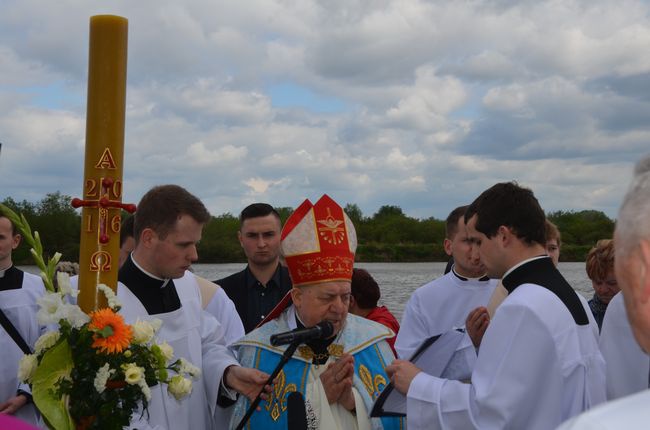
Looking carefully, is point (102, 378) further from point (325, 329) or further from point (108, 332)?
point (325, 329)

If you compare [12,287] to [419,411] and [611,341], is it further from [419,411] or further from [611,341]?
[611,341]

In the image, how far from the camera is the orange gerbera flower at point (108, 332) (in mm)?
3486

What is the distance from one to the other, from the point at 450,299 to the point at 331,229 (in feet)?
6.86

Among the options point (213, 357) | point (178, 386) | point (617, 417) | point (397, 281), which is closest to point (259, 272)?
point (213, 357)

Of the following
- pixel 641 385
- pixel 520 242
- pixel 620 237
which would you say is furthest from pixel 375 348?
pixel 620 237

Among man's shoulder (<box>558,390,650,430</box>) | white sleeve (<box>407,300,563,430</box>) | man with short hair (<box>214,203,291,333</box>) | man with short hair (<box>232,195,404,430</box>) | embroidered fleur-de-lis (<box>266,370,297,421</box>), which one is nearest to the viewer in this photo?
man's shoulder (<box>558,390,650,430</box>)

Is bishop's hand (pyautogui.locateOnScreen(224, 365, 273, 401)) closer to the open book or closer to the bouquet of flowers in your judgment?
the bouquet of flowers

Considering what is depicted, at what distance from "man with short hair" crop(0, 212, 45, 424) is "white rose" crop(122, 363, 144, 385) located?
6.66 feet

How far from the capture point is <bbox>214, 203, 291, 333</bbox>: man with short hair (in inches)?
287

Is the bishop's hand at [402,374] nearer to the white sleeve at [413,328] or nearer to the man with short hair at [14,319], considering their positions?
the white sleeve at [413,328]

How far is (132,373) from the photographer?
3514mm

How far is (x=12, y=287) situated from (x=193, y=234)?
5.68ft

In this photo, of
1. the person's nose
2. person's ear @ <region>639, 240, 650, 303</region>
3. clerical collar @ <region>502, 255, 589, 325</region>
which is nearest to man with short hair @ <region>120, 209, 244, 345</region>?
the person's nose

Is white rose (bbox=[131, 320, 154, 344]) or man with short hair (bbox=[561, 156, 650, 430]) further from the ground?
man with short hair (bbox=[561, 156, 650, 430])
